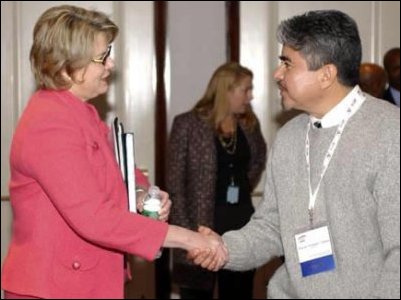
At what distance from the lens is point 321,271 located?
2.30 meters

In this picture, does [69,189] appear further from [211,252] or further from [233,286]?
[233,286]

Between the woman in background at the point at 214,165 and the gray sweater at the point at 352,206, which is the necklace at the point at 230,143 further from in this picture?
the gray sweater at the point at 352,206

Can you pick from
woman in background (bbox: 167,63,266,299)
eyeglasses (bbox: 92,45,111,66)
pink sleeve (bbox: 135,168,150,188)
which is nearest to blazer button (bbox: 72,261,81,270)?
pink sleeve (bbox: 135,168,150,188)

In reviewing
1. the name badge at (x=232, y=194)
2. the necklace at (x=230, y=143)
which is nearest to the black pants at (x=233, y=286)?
the name badge at (x=232, y=194)

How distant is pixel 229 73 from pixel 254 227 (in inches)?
78.4

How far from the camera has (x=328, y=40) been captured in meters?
2.42

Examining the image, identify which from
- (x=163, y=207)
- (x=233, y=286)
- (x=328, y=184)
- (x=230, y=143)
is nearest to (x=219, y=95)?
(x=230, y=143)

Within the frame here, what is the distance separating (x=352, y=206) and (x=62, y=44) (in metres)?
1.07

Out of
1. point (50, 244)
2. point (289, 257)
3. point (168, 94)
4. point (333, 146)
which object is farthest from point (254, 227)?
point (168, 94)

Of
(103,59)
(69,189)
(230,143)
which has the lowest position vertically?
(230,143)

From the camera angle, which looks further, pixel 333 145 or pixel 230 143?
pixel 230 143

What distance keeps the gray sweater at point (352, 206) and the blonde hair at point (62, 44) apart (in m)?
0.77

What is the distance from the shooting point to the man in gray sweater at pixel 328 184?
2.23m

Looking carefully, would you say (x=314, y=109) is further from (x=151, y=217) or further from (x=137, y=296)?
(x=137, y=296)
